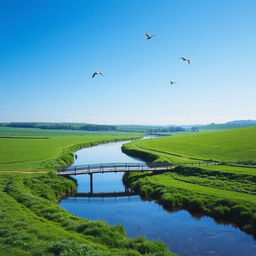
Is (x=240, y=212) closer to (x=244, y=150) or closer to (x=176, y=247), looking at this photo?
(x=176, y=247)

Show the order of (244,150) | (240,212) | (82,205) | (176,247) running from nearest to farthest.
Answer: (176,247)
(240,212)
(82,205)
(244,150)

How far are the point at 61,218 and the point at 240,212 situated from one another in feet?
63.6

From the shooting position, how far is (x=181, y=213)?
111 feet

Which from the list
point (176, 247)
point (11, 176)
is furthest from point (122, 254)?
point (11, 176)

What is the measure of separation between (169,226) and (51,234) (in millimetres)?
14123

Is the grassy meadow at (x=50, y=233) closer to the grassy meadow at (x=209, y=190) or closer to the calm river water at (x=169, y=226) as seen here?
the calm river water at (x=169, y=226)

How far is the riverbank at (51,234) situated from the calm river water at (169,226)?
173 inches

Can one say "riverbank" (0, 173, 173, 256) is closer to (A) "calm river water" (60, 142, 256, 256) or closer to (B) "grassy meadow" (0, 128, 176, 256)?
(B) "grassy meadow" (0, 128, 176, 256)

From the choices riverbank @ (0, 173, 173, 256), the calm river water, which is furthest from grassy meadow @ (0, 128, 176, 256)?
the calm river water

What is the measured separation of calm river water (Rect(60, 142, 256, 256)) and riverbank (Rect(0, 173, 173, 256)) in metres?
4.39

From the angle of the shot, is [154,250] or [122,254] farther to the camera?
[154,250]

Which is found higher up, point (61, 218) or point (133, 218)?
point (61, 218)

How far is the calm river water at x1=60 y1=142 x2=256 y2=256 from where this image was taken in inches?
950

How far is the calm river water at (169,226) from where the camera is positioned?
79.2 feet
